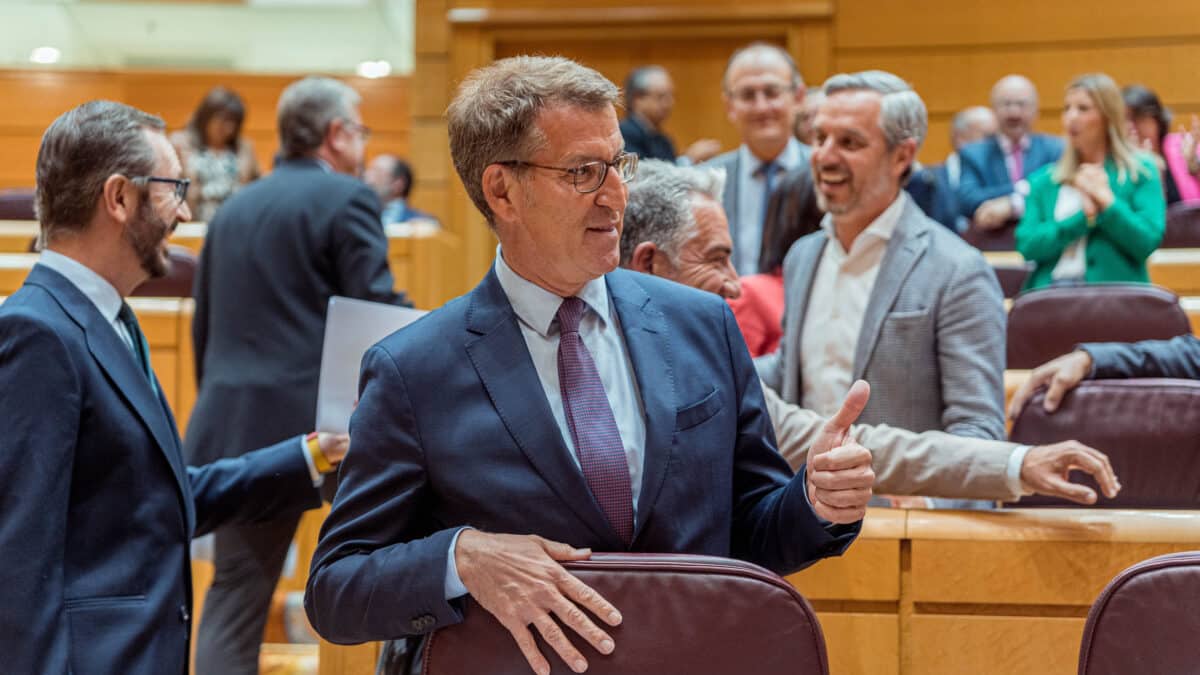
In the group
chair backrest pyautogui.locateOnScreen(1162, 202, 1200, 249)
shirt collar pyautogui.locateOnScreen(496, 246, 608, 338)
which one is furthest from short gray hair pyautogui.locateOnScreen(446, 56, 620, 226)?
chair backrest pyautogui.locateOnScreen(1162, 202, 1200, 249)

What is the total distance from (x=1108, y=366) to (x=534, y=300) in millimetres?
1378

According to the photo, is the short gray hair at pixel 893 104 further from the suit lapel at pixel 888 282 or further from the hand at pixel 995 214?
the hand at pixel 995 214

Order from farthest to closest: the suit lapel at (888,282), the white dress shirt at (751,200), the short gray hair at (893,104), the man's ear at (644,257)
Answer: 1. the white dress shirt at (751,200)
2. the short gray hair at (893,104)
3. the suit lapel at (888,282)
4. the man's ear at (644,257)

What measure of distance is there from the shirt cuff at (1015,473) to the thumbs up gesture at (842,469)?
24.8 inches

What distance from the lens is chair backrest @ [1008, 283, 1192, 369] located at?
121 inches

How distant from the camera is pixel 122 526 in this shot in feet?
5.96

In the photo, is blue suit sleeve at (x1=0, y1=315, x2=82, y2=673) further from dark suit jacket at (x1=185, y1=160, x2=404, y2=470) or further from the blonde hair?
the blonde hair

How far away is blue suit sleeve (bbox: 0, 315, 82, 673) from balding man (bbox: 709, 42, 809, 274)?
7.56 ft

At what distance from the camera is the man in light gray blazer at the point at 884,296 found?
2352 millimetres

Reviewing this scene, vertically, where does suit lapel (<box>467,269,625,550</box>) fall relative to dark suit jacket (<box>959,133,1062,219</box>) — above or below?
below

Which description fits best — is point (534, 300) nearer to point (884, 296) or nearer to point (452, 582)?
point (452, 582)

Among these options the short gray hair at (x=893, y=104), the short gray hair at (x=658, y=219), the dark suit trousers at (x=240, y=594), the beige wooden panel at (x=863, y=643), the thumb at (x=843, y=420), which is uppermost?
the short gray hair at (x=893, y=104)

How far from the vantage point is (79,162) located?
193 cm

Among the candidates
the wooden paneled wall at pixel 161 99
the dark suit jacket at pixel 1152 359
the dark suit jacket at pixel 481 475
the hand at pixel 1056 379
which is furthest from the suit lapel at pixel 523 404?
the wooden paneled wall at pixel 161 99
